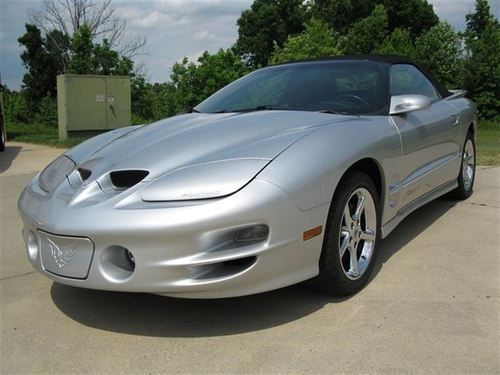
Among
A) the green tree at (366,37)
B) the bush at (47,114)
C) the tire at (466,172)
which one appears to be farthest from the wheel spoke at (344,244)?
the bush at (47,114)

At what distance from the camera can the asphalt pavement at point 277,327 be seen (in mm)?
2410

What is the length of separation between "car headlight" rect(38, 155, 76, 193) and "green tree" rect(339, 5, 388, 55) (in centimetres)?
2086

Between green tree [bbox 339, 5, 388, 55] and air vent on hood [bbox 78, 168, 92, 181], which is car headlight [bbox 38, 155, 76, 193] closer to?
air vent on hood [bbox 78, 168, 92, 181]

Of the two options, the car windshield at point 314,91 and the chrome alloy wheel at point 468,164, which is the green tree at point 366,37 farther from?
the car windshield at point 314,91

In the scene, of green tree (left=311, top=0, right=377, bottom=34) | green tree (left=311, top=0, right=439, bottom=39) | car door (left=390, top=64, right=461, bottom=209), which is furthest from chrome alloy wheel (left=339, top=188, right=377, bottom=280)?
green tree (left=311, top=0, right=377, bottom=34)

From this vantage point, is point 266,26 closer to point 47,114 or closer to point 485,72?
point 47,114

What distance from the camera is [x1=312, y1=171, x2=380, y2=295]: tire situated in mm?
2873

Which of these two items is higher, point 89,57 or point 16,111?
point 89,57

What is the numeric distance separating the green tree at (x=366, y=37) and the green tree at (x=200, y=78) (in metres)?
8.59

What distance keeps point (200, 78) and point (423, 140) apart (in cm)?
1249

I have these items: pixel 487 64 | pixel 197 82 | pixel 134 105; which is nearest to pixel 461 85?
pixel 487 64

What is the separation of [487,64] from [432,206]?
14.3 meters

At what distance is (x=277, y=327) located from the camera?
8.99ft

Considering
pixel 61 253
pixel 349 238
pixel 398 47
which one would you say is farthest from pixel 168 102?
pixel 61 253
